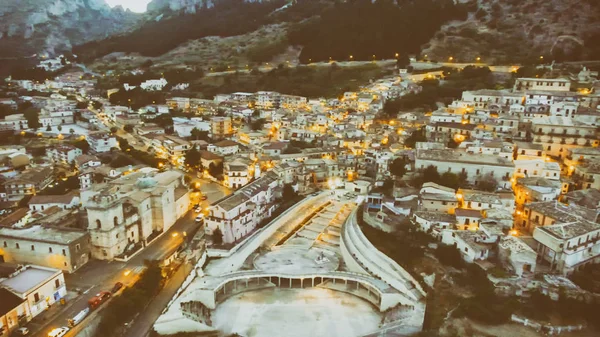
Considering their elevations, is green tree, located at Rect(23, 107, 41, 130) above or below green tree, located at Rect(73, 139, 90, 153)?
above

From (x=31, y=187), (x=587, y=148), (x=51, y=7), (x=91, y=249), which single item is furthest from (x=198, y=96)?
(x=51, y=7)

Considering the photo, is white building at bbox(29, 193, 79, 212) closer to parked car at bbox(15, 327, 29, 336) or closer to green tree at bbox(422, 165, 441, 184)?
parked car at bbox(15, 327, 29, 336)

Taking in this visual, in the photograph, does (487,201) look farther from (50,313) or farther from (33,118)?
(33,118)

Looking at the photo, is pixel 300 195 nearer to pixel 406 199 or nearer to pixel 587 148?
pixel 406 199

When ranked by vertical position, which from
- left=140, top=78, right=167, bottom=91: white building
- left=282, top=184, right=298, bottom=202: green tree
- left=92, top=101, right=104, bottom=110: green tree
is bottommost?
Result: left=282, top=184, right=298, bottom=202: green tree

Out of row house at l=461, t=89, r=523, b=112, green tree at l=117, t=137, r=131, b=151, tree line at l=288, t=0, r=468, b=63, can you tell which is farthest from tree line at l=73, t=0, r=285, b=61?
row house at l=461, t=89, r=523, b=112

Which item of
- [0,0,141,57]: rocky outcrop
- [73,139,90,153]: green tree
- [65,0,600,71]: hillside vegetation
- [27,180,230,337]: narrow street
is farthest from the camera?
→ [0,0,141,57]: rocky outcrop
